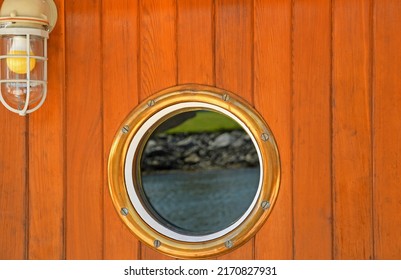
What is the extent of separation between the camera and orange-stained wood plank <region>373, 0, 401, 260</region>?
1854 millimetres

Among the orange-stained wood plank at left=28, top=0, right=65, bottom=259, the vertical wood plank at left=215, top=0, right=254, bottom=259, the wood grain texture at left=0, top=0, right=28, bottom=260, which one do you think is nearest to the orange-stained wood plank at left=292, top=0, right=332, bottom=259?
the vertical wood plank at left=215, top=0, right=254, bottom=259

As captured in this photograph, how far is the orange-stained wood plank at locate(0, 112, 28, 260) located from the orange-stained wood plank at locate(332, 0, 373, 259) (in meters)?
0.83

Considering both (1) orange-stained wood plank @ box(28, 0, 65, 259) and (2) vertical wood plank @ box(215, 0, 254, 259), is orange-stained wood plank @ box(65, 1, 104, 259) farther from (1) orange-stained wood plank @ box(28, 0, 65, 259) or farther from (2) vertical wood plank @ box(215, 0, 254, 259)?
(2) vertical wood plank @ box(215, 0, 254, 259)

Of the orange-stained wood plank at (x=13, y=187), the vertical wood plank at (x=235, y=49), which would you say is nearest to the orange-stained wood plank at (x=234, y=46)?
the vertical wood plank at (x=235, y=49)

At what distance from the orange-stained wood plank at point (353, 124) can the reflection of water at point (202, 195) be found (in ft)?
14.4

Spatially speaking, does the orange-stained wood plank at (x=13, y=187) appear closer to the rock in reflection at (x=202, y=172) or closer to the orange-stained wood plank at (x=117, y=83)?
the orange-stained wood plank at (x=117, y=83)

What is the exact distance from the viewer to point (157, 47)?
6.46 ft

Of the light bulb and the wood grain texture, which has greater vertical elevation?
the light bulb

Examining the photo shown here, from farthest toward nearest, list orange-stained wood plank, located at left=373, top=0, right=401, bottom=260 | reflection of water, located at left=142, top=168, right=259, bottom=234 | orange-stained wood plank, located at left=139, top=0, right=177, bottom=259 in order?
reflection of water, located at left=142, top=168, right=259, bottom=234 < orange-stained wood plank, located at left=139, top=0, right=177, bottom=259 < orange-stained wood plank, located at left=373, top=0, right=401, bottom=260

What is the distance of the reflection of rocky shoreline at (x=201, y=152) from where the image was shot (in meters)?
7.80

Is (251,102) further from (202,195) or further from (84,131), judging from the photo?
(202,195)

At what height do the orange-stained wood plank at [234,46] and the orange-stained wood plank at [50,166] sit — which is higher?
the orange-stained wood plank at [234,46]

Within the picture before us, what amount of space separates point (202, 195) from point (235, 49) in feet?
16.8

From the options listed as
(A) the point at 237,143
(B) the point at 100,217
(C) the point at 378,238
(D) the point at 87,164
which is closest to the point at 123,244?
(B) the point at 100,217
